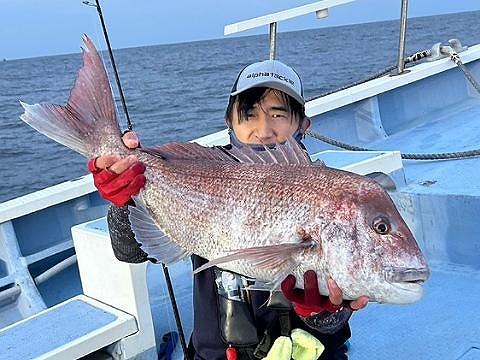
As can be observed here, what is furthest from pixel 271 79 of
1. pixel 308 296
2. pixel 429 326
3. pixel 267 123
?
pixel 429 326

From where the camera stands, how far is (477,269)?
3.61m

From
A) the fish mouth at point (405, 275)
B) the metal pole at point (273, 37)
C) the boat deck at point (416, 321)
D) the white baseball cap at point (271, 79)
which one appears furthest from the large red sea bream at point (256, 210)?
the metal pole at point (273, 37)

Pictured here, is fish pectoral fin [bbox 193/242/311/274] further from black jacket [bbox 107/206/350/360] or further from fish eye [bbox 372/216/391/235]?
black jacket [bbox 107/206/350/360]

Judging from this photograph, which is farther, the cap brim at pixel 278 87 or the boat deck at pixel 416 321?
the boat deck at pixel 416 321

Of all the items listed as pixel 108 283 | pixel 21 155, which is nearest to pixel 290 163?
pixel 108 283

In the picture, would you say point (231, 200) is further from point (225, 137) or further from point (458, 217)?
point (225, 137)

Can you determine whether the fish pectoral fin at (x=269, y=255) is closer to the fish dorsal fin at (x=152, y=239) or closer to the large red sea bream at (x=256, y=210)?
the large red sea bream at (x=256, y=210)

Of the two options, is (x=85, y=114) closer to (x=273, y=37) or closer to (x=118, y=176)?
(x=118, y=176)

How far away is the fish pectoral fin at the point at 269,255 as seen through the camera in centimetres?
149

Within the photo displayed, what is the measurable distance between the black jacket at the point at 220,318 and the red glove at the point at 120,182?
0.16 m

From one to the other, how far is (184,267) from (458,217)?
1.67 meters

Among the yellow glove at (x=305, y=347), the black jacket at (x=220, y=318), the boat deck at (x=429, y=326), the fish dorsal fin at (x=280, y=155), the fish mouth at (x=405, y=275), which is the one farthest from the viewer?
the boat deck at (x=429, y=326)

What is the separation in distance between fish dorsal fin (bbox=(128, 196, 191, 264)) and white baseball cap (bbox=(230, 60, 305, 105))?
1.73 feet

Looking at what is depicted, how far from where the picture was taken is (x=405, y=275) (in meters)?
1.48
